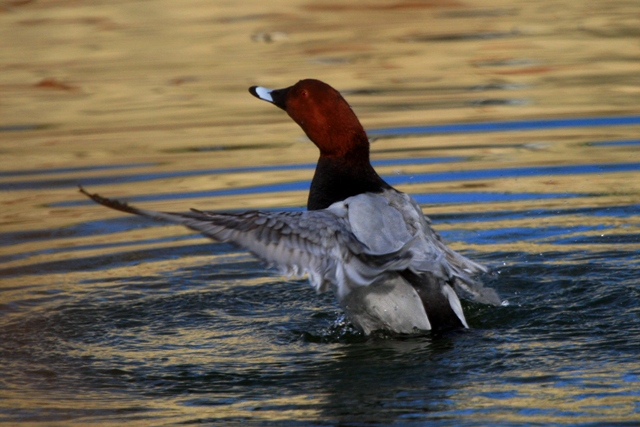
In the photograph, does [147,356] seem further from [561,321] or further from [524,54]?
[524,54]

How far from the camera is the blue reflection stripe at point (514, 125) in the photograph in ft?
31.9

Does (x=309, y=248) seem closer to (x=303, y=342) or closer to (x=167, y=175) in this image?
(x=303, y=342)

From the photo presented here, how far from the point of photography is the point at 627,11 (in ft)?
49.6

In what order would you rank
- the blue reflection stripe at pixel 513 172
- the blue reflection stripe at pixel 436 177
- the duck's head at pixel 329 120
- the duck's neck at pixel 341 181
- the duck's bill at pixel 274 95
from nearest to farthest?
the duck's neck at pixel 341 181, the duck's head at pixel 329 120, the duck's bill at pixel 274 95, the blue reflection stripe at pixel 436 177, the blue reflection stripe at pixel 513 172

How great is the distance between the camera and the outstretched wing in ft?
15.8

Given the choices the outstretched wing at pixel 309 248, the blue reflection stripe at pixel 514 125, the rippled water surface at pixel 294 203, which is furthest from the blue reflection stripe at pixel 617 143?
the outstretched wing at pixel 309 248

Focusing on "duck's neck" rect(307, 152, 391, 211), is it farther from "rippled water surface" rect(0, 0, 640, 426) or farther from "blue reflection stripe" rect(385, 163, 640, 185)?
"blue reflection stripe" rect(385, 163, 640, 185)

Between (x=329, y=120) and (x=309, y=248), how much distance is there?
106cm

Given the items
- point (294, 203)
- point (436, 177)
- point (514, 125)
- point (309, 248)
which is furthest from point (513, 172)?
point (309, 248)

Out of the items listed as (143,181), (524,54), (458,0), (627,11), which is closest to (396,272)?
(143,181)

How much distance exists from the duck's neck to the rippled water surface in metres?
0.67

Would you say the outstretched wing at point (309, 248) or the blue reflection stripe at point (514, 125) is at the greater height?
the blue reflection stripe at point (514, 125)

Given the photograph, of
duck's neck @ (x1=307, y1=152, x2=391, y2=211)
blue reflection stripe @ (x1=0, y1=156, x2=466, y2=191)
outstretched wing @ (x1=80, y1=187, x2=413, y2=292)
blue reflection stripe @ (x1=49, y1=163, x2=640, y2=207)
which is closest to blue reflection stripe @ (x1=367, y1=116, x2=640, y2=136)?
blue reflection stripe @ (x1=0, y1=156, x2=466, y2=191)

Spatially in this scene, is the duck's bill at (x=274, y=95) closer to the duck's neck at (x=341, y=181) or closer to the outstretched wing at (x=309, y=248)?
the duck's neck at (x=341, y=181)
